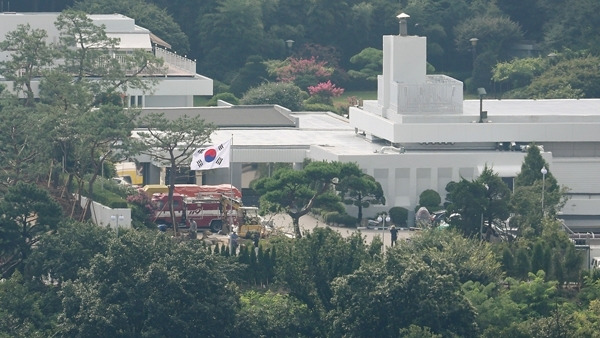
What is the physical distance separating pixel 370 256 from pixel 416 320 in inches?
154

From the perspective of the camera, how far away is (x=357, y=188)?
72.6 m

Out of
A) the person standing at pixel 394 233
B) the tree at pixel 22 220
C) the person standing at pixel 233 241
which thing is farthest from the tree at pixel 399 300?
the tree at pixel 22 220

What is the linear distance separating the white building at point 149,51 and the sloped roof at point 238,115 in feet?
4.00

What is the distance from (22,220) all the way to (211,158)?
27.4 ft

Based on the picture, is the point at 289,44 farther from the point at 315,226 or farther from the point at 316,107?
the point at 315,226

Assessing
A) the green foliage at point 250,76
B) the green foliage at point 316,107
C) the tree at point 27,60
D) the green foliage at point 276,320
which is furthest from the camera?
the green foliage at point 250,76

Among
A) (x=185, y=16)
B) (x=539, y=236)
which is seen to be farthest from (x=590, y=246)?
(x=185, y=16)

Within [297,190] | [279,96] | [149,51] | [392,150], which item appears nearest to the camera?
[297,190]

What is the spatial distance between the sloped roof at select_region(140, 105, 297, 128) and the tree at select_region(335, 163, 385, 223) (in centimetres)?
1163

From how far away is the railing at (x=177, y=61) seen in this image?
314 feet

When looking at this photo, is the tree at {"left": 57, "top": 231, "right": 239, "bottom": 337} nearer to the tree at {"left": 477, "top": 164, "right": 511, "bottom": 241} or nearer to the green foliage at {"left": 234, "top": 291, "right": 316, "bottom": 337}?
the green foliage at {"left": 234, "top": 291, "right": 316, "bottom": 337}

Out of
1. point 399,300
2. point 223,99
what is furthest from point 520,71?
point 399,300

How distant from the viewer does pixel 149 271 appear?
59.0 meters

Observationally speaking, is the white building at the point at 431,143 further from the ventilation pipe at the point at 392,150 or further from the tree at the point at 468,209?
the tree at the point at 468,209
